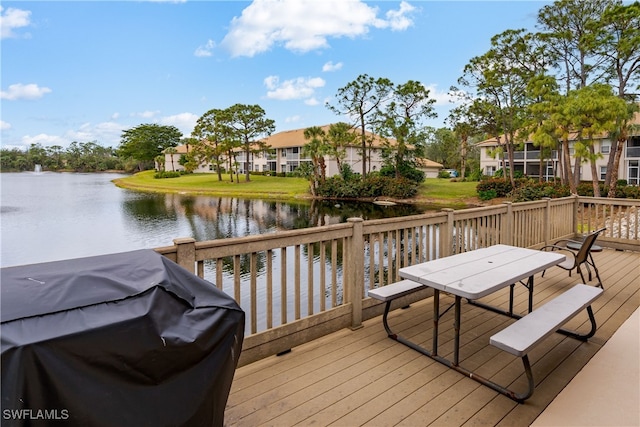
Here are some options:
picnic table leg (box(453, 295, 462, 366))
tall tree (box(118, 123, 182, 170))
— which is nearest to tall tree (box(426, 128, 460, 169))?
picnic table leg (box(453, 295, 462, 366))

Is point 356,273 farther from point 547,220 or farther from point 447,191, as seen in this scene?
point 447,191

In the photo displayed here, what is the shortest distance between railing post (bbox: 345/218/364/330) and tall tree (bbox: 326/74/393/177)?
97.8 feet

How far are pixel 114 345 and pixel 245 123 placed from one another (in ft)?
147

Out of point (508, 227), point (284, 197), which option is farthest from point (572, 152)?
point (508, 227)

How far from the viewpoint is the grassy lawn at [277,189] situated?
28406mm

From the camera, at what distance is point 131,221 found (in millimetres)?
21031

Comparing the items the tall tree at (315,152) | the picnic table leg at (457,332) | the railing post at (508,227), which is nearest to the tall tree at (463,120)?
the tall tree at (315,152)

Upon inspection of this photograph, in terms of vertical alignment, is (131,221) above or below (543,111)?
below

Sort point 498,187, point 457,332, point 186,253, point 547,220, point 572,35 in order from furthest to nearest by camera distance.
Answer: point 498,187 → point 572,35 → point 547,220 → point 457,332 → point 186,253

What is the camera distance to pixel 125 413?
4.04ft

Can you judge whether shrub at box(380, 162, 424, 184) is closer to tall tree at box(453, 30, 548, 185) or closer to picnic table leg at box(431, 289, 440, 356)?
tall tree at box(453, 30, 548, 185)

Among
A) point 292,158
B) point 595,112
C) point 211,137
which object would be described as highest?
point 211,137

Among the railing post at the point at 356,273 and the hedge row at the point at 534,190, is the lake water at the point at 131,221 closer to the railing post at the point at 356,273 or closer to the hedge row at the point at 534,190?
the hedge row at the point at 534,190

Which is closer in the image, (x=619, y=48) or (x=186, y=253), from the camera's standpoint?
(x=186, y=253)
